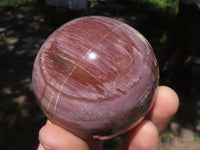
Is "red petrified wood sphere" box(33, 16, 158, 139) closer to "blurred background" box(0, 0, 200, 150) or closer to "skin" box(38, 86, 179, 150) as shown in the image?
"skin" box(38, 86, 179, 150)

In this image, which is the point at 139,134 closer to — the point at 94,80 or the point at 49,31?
the point at 94,80

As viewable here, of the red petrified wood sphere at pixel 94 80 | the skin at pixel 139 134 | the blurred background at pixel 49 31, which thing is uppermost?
the red petrified wood sphere at pixel 94 80

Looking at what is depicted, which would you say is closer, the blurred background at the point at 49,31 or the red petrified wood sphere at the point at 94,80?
the red petrified wood sphere at the point at 94,80

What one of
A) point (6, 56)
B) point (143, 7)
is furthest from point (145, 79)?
point (143, 7)

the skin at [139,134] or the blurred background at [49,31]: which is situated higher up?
the skin at [139,134]

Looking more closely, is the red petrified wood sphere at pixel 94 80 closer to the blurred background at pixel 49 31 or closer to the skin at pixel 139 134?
the skin at pixel 139 134

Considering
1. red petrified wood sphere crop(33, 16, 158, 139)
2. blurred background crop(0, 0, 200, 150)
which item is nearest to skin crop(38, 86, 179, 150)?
red petrified wood sphere crop(33, 16, 158, 139)

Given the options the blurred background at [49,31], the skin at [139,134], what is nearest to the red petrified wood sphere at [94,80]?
the skin at [139,134]
